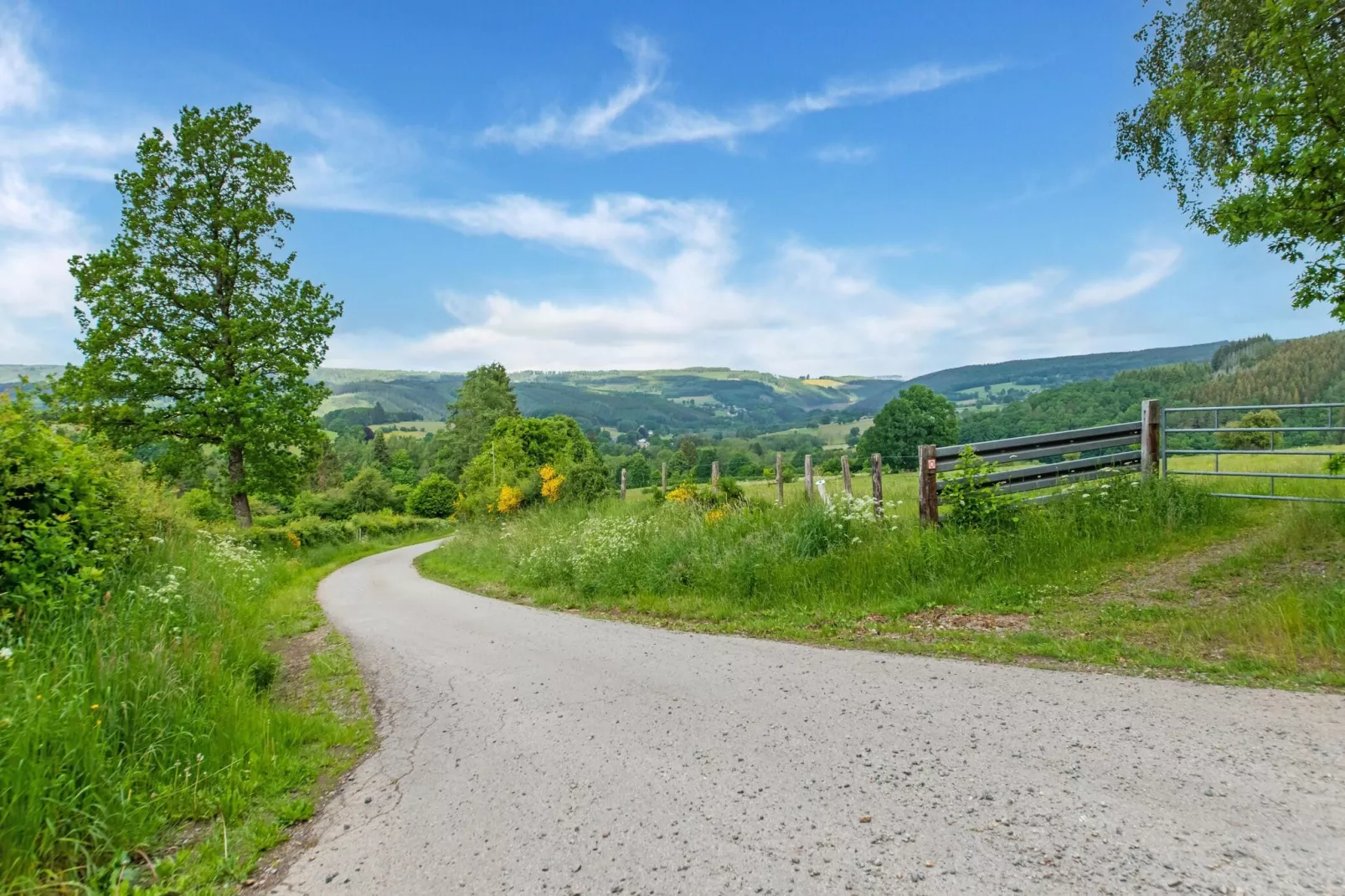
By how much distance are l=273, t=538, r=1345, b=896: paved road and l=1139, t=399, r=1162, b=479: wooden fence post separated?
6.87m

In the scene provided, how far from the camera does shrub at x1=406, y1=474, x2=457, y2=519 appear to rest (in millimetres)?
57062

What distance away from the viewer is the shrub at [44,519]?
177 inches

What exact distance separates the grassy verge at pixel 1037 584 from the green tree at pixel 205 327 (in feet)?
51.3

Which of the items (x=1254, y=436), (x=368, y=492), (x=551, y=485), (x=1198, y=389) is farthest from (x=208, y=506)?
(x=368, y=492)

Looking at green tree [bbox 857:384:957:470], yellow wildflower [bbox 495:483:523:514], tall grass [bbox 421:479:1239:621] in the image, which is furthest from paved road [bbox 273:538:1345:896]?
green tree [bbox 857:384:957:470]

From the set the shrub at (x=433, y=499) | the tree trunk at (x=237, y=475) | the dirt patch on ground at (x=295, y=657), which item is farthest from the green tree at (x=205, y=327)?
the shrub at (x=433, y=499)

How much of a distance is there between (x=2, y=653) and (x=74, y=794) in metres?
1.01

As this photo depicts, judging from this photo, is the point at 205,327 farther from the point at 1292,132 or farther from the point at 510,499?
the point at 1292,132

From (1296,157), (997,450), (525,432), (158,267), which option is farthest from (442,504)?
(1296,157)

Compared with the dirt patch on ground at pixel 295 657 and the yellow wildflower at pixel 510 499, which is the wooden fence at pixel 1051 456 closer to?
the dirt patch on ground at pixel 295 657

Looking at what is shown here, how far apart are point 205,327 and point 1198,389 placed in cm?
3753

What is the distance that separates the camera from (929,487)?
9234 mm

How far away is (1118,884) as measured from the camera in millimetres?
2369

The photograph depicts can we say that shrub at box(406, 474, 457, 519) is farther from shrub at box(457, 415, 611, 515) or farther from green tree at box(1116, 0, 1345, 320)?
green tree at box(1116, 0, 1345, 320)
